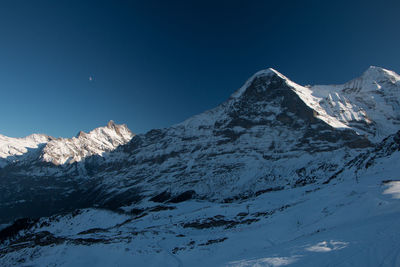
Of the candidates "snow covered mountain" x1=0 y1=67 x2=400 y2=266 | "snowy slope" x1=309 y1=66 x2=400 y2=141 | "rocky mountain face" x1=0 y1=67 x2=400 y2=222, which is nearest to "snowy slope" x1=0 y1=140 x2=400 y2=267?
"snow covered mountain" x1=0 y1=67 x2=400 y2=266

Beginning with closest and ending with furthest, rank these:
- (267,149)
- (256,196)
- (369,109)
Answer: (256,196) → (267,149) → (369,109)

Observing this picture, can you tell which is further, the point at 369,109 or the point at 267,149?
the point at 369,109

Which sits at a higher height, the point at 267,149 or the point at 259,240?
the point at 267,149

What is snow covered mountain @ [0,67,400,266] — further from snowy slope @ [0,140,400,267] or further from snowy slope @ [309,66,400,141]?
snowy slope @ [309,66,400,141]

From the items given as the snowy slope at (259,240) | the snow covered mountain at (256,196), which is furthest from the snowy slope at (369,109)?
the snowy slope at (259,240)

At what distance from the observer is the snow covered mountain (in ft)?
74.1

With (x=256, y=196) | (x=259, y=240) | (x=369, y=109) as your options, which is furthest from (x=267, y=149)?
(x=259, y=240)

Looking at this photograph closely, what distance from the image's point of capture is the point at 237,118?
A: 19025 cm

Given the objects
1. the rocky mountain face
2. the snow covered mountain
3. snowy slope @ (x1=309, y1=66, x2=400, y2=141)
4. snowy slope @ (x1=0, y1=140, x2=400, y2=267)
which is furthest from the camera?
snowy slope @ (x1=309, y1=66, x2=400, y2=141)

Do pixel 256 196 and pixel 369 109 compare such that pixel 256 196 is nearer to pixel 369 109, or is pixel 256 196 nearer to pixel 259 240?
pixel 259 240

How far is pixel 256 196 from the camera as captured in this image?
90.2 meters

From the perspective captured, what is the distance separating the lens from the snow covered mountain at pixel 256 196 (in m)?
22.6

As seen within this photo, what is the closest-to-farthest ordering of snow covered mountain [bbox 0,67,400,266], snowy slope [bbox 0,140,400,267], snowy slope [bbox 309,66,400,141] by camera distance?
snowy slope [bbox 0,140,400,267]
snow covered mountain [bbox 0,67,400,266]
snowy slope [bbox 309,66,400,141]

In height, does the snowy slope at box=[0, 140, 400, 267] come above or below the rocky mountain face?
below
